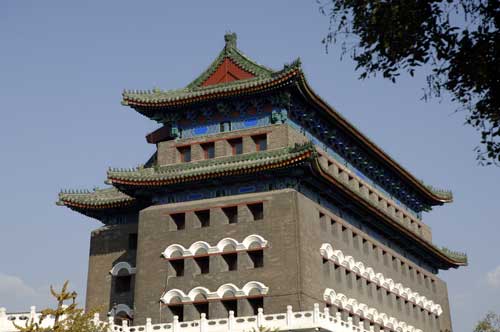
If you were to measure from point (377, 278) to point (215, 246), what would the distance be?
490 inches

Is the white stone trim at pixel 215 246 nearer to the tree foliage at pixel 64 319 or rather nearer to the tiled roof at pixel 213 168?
the tiled roof at pixel 213 168

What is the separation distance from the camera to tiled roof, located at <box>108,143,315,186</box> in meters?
37.0

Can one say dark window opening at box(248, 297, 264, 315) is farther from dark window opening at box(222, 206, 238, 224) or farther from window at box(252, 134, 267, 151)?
window at box(252, 134, 267, 151)

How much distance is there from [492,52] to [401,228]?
3420cm

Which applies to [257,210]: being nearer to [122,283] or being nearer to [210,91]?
[210,91]

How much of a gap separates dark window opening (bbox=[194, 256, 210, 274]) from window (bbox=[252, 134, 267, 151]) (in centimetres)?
660

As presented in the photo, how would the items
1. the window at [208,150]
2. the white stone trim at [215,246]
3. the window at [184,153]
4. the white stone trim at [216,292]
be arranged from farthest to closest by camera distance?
the window at [184,153] → the window at [208,150] → the white stone trim at [215,246] → the white stone trim at [216,292]

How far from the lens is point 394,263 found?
50.1 metres

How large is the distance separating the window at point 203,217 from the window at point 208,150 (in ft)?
11.7

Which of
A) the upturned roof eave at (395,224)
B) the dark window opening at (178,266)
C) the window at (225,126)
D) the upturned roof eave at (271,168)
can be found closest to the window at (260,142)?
the window at (225,126)

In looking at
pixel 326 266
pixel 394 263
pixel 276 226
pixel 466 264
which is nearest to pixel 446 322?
pixel 466 264

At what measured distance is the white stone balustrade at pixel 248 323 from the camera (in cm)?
3331

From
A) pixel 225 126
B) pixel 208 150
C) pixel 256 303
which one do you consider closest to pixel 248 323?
pixel 256 303

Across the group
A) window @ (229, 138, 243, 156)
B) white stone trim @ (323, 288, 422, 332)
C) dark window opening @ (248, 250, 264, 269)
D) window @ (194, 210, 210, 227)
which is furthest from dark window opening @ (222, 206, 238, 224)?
white stone trim @ (323, 288, 422, 332)
